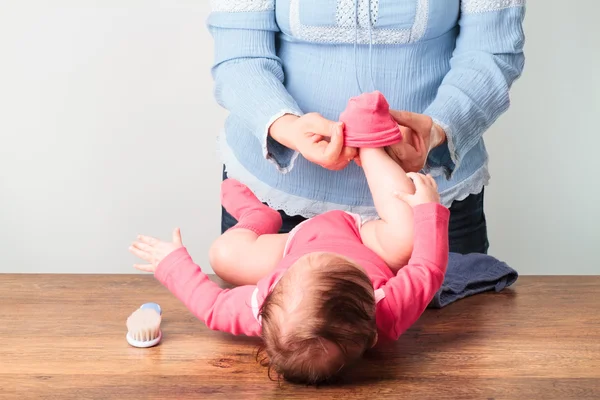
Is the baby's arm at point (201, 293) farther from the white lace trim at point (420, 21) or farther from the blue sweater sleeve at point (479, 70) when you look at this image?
the white lace trim at point (420, 21)

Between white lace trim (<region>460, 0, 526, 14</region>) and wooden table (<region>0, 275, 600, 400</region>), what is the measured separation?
54 centimetres

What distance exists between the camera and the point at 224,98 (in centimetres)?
167

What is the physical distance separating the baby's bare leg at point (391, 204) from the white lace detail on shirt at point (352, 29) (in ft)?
0.85

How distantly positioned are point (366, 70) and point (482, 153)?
0.31 meters

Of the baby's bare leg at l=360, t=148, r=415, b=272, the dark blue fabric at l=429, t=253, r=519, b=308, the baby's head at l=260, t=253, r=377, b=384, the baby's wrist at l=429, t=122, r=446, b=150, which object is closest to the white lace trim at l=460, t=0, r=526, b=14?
the baby's wrist at l=429, t=122, r=446, b=150

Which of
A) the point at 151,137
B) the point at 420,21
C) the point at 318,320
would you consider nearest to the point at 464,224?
the point at 420,21

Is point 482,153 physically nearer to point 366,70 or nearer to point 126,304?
point 366,70

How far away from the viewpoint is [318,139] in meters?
1.46

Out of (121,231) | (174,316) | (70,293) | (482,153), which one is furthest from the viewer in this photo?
(121,231)

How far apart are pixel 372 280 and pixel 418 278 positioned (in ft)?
0.24

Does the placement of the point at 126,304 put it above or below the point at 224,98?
below

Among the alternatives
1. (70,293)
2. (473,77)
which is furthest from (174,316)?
(473,77)

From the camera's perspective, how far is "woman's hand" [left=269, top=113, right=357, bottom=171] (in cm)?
142

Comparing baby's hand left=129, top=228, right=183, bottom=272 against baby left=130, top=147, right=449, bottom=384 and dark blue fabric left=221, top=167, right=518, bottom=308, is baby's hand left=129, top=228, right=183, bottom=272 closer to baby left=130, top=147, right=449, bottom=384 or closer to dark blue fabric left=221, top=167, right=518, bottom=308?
baby left=130, top=147, right=449, bottom=384
